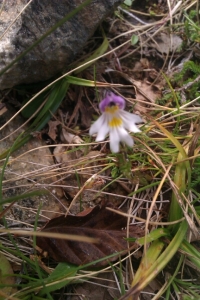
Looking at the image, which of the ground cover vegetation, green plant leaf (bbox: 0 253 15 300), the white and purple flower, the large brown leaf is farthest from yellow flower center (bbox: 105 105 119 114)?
green plant leaf (bbox: 0 253 15 300)

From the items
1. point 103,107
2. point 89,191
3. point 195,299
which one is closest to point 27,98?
point 89,191

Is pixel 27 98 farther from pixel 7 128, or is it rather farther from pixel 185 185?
pixel 185 185

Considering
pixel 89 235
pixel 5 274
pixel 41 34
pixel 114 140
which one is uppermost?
pixel 41 34

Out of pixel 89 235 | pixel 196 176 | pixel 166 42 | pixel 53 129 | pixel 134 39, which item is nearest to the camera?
pixel 89 235

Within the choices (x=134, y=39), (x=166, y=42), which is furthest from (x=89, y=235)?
(x=166, y=42)

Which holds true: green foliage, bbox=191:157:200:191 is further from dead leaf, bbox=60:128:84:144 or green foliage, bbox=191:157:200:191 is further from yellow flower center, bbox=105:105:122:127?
dead leaf, bbox=60:128:84:144

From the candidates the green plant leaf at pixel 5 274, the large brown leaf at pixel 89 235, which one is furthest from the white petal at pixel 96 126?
the green plant leaf at pixel 5 274

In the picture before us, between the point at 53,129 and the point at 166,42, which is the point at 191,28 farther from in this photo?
the point at 53,129
